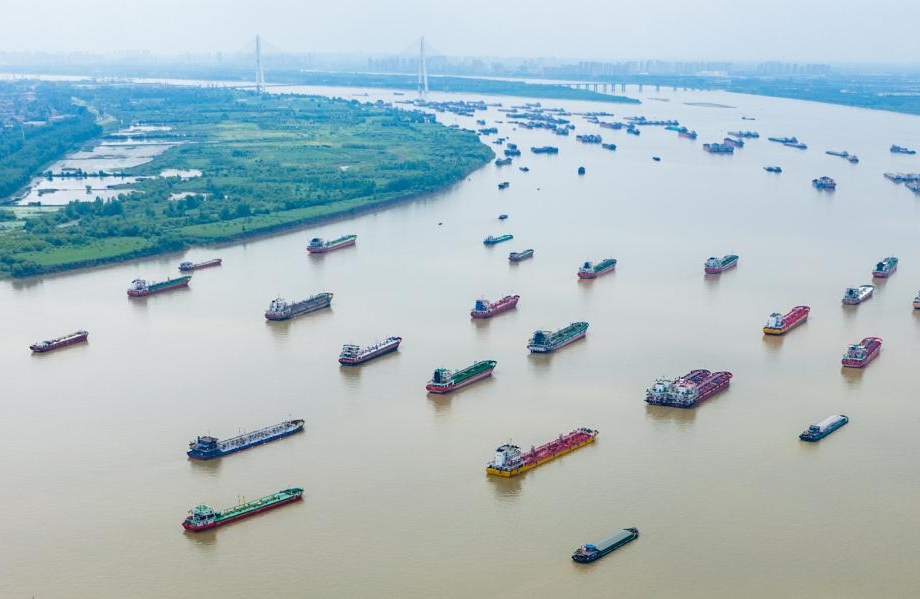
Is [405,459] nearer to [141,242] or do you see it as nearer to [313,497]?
[313,497]

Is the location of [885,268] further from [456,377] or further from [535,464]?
[535,464]

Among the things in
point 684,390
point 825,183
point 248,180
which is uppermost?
point 248,180

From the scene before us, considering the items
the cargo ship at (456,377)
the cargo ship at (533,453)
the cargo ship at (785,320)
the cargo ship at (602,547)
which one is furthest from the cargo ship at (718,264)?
the cargo ship at (602,547)

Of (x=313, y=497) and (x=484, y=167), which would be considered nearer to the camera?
(x=313, y=497)

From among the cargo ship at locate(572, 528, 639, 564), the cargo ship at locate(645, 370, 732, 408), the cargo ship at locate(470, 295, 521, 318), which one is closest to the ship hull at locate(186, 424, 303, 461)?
the cargo ship at locate(572, 528, 639, 564)

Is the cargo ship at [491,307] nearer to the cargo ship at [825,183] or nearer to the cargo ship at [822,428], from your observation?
the cargo ship at [822,428]

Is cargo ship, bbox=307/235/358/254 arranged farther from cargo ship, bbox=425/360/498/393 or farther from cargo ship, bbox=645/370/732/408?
cargo ship, bbox=645/370/732/408

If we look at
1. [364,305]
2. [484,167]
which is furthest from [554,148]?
[364,305]

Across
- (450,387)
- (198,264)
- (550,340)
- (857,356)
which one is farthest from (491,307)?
(198,264)
